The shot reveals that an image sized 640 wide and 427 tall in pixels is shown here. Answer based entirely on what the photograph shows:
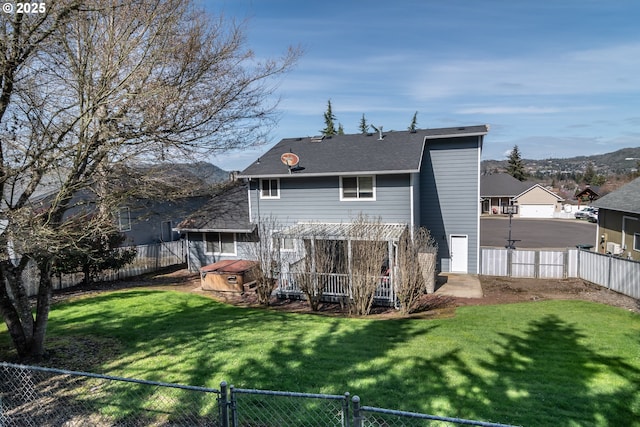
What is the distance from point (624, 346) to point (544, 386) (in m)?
3.44

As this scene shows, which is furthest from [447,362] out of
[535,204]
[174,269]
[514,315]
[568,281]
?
[535,204]

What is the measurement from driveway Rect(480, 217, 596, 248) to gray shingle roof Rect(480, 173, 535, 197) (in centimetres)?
561

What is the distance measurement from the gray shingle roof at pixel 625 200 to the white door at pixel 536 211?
33.1 meters

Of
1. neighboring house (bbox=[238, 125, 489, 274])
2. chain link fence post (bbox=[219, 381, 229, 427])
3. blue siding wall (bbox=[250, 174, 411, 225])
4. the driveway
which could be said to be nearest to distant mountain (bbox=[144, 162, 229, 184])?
neighboring house (bbox=[238, 125, 489, 274])

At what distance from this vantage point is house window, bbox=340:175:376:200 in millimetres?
16255

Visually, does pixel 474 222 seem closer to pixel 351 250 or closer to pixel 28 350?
pixel 351 250

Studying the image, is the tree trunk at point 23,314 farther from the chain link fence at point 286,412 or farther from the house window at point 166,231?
the house window at point 166,231

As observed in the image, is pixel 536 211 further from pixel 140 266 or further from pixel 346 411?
pixel 346 411

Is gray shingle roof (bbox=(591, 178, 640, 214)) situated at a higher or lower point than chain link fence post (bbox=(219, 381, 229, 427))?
higher

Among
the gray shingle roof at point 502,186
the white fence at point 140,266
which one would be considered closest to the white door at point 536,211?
the gray shingle roof at point 502,186

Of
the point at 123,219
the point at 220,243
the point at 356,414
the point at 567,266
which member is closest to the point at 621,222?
the point at 567,266

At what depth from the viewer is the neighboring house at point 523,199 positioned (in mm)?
49688

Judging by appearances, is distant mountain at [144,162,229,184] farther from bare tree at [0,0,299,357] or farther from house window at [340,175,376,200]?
house window at [340,175,376,200]

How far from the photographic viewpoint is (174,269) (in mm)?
20359
